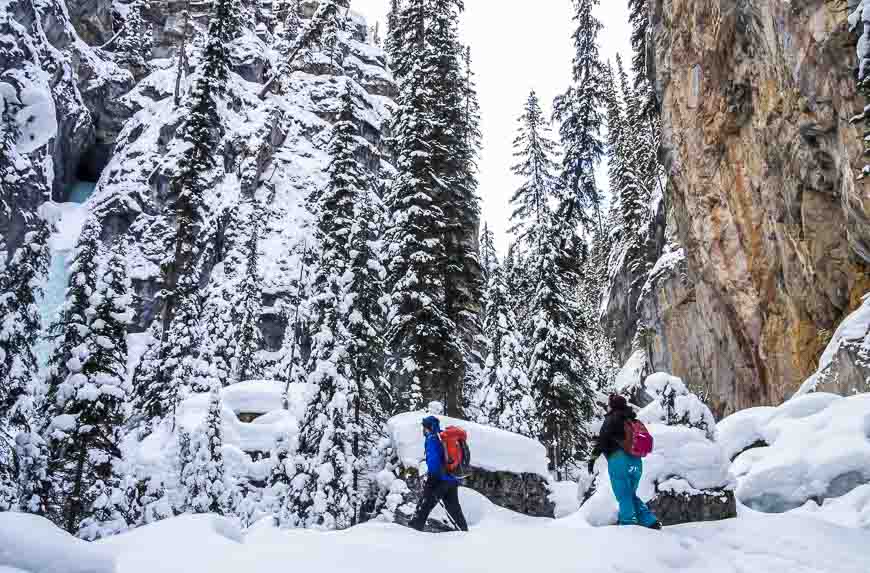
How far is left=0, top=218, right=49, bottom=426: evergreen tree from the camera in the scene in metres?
17.2

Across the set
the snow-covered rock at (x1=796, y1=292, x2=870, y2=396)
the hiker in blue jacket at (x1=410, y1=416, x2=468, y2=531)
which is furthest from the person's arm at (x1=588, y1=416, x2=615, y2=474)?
the snow-covered rock at (x1=796, y1=292, x2=870, y2=396)

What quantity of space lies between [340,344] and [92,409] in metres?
6.95

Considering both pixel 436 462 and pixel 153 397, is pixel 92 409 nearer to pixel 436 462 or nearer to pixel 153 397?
pixel 153 397

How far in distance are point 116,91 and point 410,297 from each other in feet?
177

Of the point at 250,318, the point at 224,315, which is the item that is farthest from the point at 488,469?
the point at 250,318

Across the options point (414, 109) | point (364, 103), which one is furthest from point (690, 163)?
point (364, 103)

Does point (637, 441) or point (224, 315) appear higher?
point (224, 315)

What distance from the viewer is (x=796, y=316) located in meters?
18.3

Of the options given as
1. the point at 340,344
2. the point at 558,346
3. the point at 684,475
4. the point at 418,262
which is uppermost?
the point at 418,262

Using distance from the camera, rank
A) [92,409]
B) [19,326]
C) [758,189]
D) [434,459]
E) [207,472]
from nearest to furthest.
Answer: [434,459] → [92,409] → [19,326] → [207,472] → [758,189]

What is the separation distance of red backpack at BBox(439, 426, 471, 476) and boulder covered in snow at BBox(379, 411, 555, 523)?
11.5ft

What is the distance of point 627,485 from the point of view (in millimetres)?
8062

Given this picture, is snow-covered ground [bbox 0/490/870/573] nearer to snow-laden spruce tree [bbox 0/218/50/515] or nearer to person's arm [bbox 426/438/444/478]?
person's arm [bbox 426/438/444/478]

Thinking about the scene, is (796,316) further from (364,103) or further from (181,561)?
(364,103)
